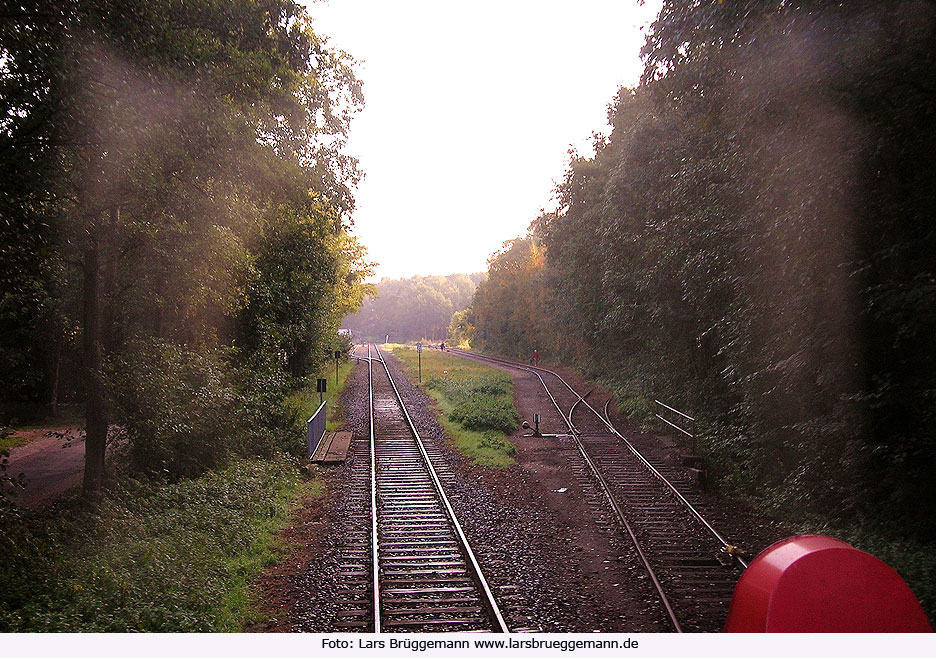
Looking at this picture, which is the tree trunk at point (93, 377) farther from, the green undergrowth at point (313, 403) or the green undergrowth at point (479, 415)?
the green undergrowth at point (313, 403)

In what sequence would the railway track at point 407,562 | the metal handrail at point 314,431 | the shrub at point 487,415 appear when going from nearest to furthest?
1. the railway track at point 407,562
2. the metal handrail at point 314,431
3. the shrub at point 487,415

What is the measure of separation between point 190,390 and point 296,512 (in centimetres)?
372

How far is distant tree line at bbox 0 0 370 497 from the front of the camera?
25.1ft

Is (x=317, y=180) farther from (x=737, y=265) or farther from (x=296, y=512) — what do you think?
(x=737, y=265)

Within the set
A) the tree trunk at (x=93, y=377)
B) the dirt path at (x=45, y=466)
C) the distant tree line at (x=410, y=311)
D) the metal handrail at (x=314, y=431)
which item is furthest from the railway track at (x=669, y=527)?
the distant tree line at (x=410, y=311)

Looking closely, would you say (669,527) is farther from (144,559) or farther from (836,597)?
(144,559)

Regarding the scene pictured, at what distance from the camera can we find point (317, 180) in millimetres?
19031

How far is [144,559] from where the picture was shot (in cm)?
847

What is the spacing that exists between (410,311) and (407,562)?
151716 millimetres

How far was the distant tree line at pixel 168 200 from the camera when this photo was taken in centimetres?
765

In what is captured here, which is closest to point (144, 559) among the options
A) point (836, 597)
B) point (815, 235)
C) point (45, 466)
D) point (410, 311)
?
point (836, 597)

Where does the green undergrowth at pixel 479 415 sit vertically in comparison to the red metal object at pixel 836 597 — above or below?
below

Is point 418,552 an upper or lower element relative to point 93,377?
lower

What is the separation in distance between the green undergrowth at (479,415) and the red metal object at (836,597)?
12816 mm
